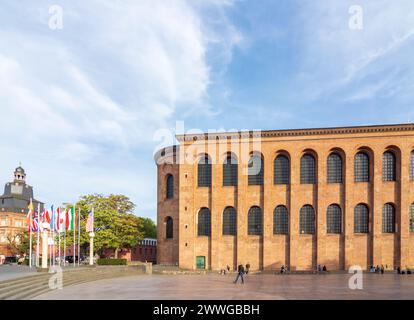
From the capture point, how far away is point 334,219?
4541 centimetres

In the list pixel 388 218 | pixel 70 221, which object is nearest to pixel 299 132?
pixel 388 218

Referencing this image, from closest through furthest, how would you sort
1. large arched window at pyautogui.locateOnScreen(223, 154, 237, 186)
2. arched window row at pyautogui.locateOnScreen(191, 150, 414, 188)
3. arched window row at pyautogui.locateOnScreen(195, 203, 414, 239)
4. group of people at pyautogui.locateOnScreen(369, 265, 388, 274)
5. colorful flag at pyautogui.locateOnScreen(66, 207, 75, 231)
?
colorful flag at pyautogui.locateOnScreen(66, 207, 75, 231)
group of people at pyautogui.locateOnScreen(369, 265, 388, 274)
arched window row at pyautogui.locateOnScreen(195, 203, 414, 239)
arched window row at pyautogui.locateOnScreen(191, 150, 414, 188)
large arched window at pyautogui.locateOnScreen(223, 154, 237, 186)

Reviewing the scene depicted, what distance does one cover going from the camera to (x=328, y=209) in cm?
4562

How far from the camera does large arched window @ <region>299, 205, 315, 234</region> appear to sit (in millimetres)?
45719

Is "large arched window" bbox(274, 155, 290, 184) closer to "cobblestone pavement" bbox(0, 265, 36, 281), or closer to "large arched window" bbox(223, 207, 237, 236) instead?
"large arched window" bbox(223, 207, 237, 236)

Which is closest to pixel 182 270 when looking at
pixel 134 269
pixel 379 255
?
pixel 134 269

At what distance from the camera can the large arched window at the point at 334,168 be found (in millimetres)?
45812

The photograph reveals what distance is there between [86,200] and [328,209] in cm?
3503

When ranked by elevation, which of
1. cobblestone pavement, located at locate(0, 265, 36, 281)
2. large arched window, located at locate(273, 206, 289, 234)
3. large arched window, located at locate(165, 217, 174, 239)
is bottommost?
cobblestone pavement, located at locate(0, 265, 36, 281)

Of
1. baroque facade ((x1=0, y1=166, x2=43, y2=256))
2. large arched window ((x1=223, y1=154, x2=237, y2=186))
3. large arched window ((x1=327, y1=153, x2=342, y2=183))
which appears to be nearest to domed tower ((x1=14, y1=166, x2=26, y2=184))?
baroque facade ((x1=0, y1=166, x2=43, y2=256))

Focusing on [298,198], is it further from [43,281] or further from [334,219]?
[43,281]

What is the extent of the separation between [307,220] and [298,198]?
2.58 m

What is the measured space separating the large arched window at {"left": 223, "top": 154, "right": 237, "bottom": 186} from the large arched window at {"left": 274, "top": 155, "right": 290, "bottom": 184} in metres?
4.58

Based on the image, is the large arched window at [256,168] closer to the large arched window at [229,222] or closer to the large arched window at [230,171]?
the large arched window at [230,171]
